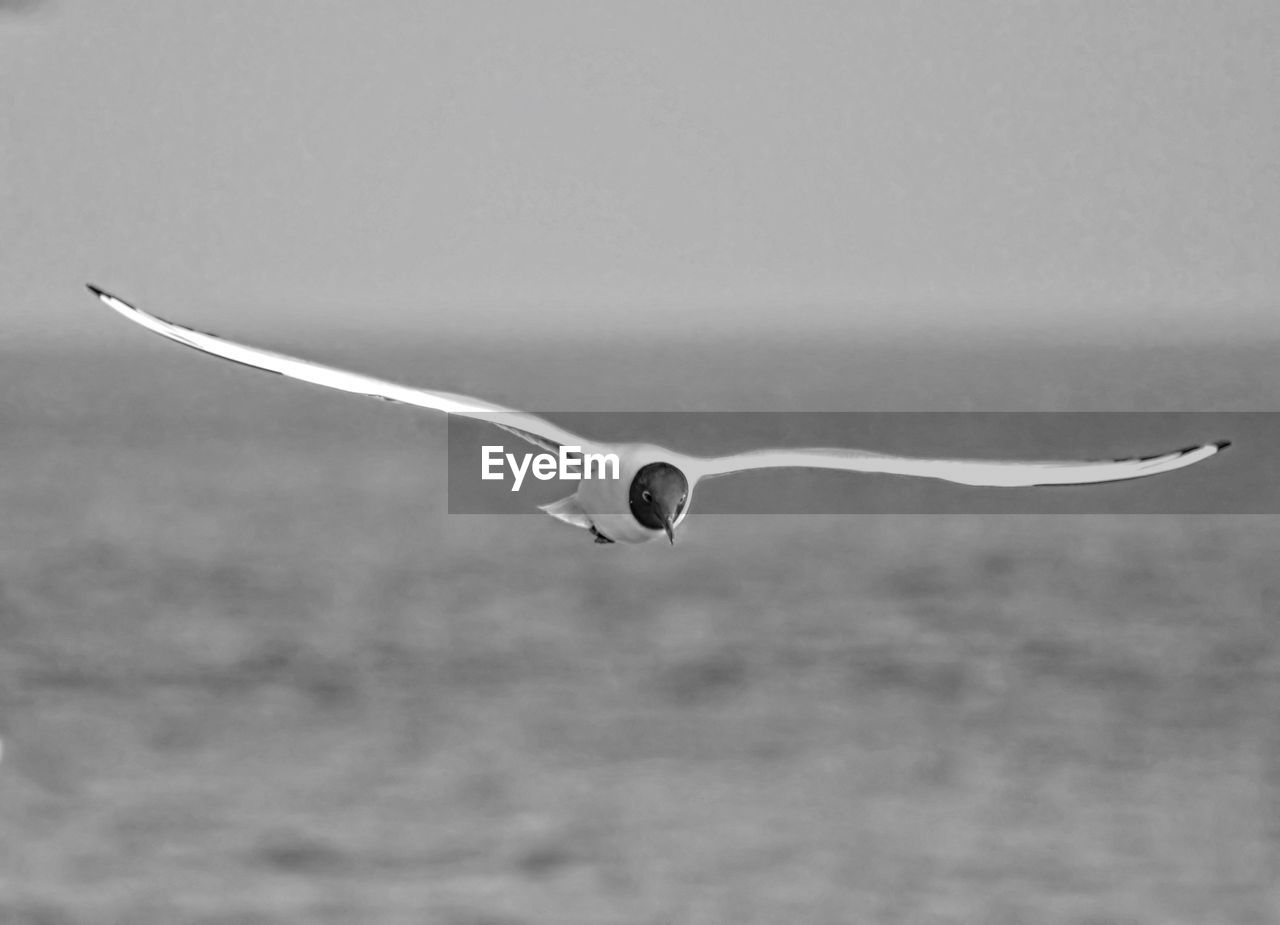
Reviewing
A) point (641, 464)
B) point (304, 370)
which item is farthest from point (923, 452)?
point (304, 370)

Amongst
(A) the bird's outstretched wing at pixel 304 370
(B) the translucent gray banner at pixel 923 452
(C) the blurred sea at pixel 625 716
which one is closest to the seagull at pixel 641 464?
(A) the bird's outstretched wing at pixel 304 370

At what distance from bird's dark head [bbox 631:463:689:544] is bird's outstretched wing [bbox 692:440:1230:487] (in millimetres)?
309

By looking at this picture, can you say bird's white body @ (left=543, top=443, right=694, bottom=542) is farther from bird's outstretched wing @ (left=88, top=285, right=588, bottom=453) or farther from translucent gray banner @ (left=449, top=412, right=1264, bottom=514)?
translucent gray banner @ (left=449, top=412, right=1264, bottom=514)

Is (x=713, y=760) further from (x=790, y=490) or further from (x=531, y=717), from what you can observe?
(x=790, y=490)

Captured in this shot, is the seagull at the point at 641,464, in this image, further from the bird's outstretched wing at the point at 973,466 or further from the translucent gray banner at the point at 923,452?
the translucent gray banner at the point at 923,452

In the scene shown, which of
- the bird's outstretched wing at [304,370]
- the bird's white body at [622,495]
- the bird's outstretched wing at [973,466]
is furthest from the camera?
the bird's white body at [622,495]

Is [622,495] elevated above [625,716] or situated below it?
above

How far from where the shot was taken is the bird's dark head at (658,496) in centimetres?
1677

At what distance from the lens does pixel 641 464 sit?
55.8ft

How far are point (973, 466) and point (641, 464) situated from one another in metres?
2.40

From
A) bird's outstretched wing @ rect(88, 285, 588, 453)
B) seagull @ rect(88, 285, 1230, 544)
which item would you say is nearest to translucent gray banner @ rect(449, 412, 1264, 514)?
seagull @ rect(88, 285, 1230, 544)

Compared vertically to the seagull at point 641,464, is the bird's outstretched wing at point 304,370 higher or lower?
higher

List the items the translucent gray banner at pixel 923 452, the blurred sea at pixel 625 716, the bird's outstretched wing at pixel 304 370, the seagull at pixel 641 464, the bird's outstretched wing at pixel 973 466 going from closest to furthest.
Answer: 1. the bird's outstretched wing at pixel 304 370
2. the seagull at pixel 641 464
3. the bird's outstretched wing at pixel 973 466
4. the blurred sea at pixel 625 716
5. the translucent gray banner at pixel 923 452

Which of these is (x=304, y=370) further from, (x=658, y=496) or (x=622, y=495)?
(x=658, y=496)
